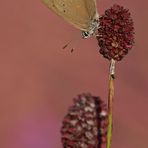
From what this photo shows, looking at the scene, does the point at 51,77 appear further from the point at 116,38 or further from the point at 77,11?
the point at 116,38

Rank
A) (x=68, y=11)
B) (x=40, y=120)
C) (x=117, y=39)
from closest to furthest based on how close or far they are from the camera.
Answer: (x=117, y=39) < (x=68, y=11) < (x=40, y=120)

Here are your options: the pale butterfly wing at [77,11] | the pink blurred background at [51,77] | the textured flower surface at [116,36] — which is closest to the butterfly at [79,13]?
the pale butterfly wing at [77,11]

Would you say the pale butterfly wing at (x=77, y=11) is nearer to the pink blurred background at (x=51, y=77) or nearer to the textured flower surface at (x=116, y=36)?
the textured flower surface at (x=116, y=36)

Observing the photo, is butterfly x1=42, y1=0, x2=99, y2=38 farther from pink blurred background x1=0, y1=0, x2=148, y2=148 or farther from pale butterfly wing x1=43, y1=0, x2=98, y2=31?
pink blurred background x1=0, y1=0, x2=148, y2=148

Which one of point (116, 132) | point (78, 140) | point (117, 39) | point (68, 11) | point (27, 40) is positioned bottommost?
point (78, 140)

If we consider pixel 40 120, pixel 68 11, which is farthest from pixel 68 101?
pixel 68 11

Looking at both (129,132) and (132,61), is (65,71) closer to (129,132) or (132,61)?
(132,61)
